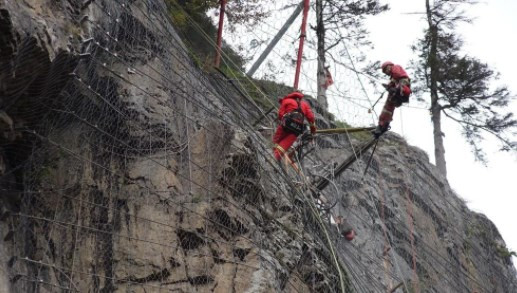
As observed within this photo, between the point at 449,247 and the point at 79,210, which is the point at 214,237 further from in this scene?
the point at 449,247

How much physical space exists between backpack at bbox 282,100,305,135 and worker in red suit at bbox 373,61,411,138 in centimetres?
111

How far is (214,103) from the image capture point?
9539 millimetres

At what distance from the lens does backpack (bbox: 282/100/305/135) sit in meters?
10.1

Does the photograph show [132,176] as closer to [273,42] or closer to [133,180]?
[133,180]

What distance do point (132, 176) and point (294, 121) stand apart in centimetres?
305

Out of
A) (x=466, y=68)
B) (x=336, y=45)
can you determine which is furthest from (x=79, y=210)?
(x=466, y=68)

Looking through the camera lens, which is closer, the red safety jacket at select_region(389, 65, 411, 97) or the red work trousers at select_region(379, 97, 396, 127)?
the red safety jacket at select_region(389, 65, 411, 97)

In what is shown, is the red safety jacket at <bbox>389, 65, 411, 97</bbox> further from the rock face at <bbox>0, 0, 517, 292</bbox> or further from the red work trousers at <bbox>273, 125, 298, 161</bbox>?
the rock face at <bbox>0, 0, 517, 292</bbox>

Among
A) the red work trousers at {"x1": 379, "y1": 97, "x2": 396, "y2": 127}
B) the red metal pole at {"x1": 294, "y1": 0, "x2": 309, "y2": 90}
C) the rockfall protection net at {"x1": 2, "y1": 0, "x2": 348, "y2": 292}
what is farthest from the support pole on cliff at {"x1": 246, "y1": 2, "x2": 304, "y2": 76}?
the rockfall protection net at {"x1": 2, "y1": 0, "x2": 348, "y2": 292}

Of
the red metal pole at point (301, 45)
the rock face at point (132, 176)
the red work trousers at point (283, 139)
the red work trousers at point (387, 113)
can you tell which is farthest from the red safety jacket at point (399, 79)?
the rock face at point (132, 176)

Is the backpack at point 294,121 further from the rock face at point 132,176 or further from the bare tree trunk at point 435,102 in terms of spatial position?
the bare tree trunk at point 435,102

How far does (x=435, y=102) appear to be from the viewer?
20828mm

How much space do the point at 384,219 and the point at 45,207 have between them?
7.53 meters

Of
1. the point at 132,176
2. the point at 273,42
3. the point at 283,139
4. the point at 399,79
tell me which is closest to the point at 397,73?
the point at 399,79
